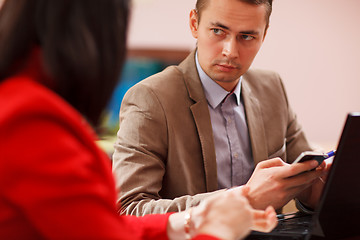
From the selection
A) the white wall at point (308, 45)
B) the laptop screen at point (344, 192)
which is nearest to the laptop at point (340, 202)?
the laptop screen at point (344, 192)

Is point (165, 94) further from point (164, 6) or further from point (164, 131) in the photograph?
point (164, 6)

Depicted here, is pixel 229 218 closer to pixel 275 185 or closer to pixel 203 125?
pixel 275 185

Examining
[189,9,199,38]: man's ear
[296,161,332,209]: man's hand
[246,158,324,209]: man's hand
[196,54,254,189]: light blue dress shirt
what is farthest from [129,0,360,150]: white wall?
[246,158,324,209]: man's hand

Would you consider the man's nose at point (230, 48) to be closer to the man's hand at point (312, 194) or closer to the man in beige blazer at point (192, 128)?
the man in beige blazer at point (192, 128)

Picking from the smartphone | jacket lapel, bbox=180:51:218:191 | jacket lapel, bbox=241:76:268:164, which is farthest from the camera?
jacket lapel, bbox=241:76:268:164

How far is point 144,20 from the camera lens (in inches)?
151

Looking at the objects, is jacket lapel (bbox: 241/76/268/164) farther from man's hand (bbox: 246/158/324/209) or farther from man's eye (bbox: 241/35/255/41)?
man's hand (bbox: 246/158/324/209)

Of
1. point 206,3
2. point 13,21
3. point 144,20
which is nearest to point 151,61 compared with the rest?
point 144,20

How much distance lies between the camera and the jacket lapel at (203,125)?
4.39 ft

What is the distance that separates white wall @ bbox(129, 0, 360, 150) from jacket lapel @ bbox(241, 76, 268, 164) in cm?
240

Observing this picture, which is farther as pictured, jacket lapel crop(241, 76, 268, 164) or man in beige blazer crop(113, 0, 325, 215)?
jacket lapel crop(241, 76, 268, 164)

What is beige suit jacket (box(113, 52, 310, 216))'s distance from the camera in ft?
3.91

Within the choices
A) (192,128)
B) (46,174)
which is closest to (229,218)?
(46,174)

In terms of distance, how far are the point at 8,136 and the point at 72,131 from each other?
0.30 ft
